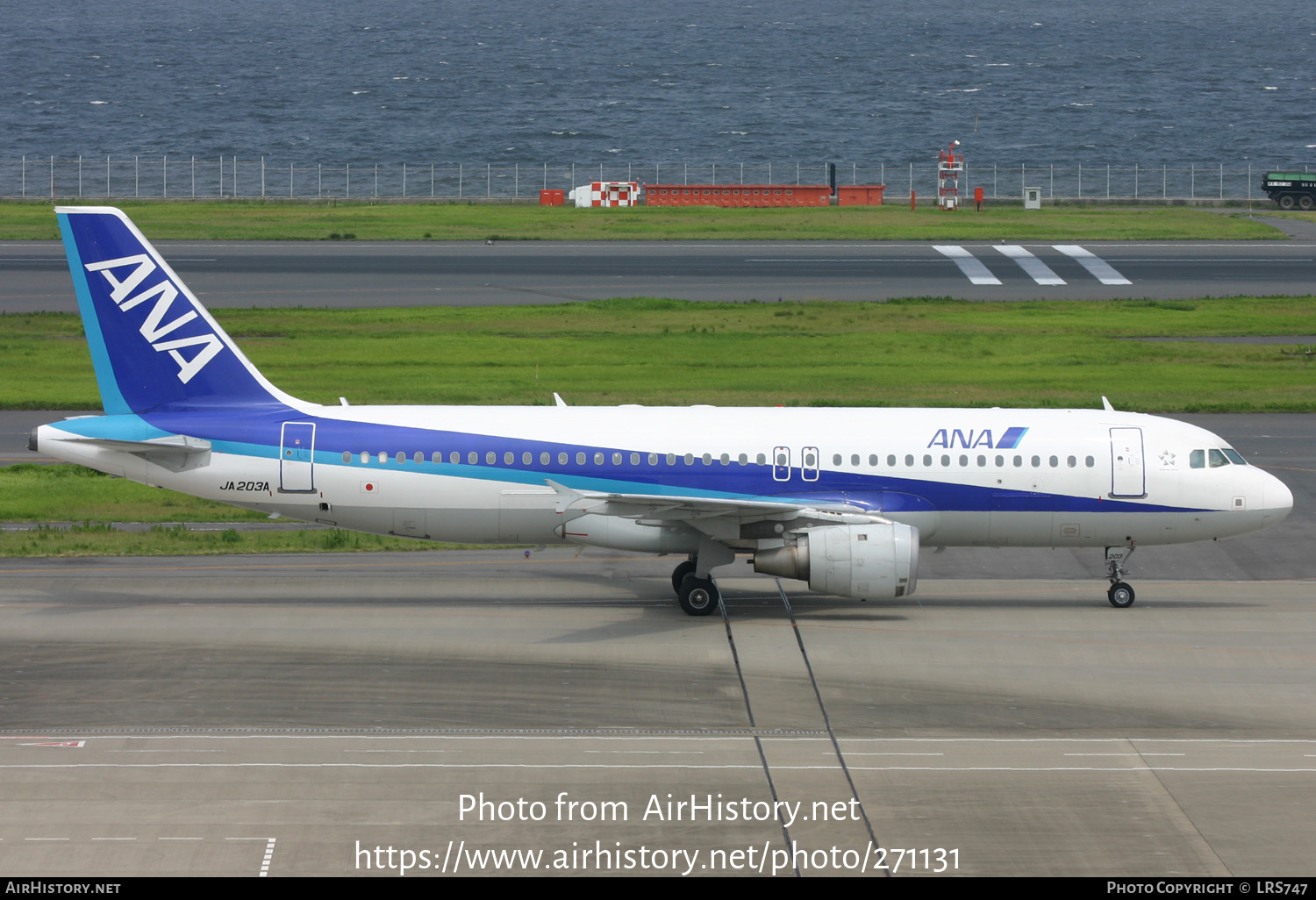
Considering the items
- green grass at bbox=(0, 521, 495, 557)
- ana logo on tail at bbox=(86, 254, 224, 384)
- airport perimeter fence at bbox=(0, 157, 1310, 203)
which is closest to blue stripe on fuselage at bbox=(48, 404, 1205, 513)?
ana logo on tail at bbox=(86, 254, 224, 384)

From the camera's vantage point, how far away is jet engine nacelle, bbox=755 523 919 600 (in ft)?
99.3

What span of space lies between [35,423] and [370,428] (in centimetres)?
2391

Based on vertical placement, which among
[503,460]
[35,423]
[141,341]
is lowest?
[35,423]

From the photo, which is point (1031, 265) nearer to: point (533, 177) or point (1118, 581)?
point (1118, 581)

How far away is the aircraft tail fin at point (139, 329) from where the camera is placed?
3192 centimetres

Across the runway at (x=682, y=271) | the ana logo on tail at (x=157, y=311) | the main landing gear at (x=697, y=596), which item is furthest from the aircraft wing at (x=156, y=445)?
the runway at (x=682, y=271)

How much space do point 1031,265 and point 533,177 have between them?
85430 mm

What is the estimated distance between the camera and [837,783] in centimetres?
2225

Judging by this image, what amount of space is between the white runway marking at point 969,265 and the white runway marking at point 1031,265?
7.05ft

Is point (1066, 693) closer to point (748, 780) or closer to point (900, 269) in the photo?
point (748, 780)

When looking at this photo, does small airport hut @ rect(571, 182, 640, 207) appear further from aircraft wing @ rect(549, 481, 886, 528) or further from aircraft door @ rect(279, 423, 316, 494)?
aircraft wing @ rect(549, 481, 886, 528)

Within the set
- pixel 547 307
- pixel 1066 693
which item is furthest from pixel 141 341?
pixel 547 307

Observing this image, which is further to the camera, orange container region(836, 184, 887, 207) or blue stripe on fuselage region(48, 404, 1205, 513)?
orange container region(836, 184, 887, 207)

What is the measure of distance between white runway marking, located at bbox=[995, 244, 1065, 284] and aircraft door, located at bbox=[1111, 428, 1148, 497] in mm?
44820
